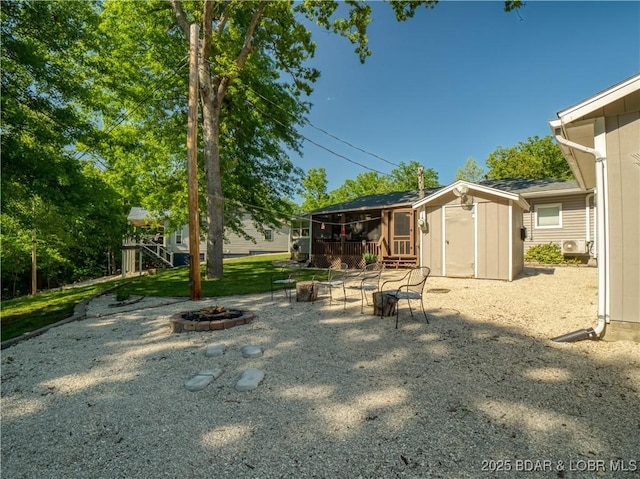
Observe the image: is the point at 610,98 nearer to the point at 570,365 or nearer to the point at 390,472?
the point at 570,365

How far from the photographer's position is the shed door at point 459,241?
34.3 feet

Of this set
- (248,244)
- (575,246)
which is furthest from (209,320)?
(248,244)

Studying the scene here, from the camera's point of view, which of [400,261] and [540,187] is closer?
[540,187]

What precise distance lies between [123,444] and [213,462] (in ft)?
2.61

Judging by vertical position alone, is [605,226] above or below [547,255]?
above

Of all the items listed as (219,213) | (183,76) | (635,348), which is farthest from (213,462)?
(183,76)

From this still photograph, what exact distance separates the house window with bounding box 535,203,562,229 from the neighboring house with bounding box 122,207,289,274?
1266 centimetres

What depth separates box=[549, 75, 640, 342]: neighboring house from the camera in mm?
4141

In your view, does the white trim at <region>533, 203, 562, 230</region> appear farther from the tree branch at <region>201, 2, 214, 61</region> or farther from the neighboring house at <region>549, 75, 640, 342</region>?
the tree branch at <region>201, 2, 214, 61</region>

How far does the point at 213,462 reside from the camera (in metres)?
2.19

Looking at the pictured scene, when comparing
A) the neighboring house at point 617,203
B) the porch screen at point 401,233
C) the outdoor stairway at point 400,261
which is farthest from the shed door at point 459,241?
the neighboring house at point 617,203

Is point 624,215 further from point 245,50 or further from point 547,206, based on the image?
point 245,50

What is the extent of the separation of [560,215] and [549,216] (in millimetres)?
394

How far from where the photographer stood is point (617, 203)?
4270 mm
